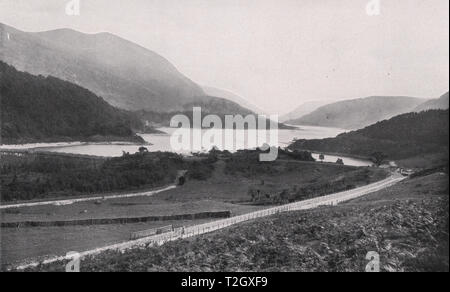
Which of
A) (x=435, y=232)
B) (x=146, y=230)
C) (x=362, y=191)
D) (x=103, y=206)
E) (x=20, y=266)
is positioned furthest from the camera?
(x=362, y=191)

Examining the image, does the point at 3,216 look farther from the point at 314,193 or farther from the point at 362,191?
the point at 362,191

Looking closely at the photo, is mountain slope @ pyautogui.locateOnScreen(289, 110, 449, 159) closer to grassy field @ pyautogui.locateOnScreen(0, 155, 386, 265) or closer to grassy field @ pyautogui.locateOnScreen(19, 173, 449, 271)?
grassy field @ pyautogui.locateOnScreen(0, 155, 386, 265)

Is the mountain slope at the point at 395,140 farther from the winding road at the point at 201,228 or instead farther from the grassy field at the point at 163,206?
the winding road at the point at 201,228

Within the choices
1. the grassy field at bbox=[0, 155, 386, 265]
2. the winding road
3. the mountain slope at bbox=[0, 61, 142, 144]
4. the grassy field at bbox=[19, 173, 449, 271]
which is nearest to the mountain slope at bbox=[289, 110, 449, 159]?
the grassy field at bbox=[0, 155, 386, 265]

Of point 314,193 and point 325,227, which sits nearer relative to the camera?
point 325,227
